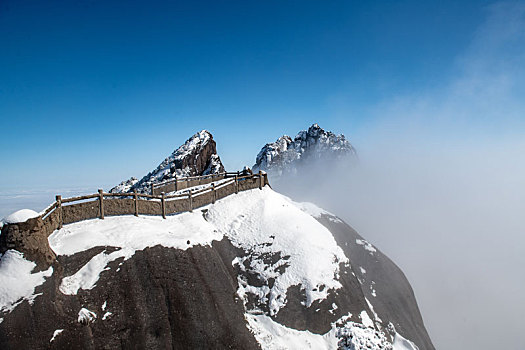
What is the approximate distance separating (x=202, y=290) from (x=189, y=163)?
2009 inches

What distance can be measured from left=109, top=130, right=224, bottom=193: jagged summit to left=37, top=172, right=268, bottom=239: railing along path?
111ft

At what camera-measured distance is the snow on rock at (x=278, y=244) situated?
1755 centimetres

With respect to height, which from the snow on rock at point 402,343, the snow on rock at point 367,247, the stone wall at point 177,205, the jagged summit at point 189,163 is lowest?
the snow on rock at point 402,343

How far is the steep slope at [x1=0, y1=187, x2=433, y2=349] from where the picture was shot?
37.6 ft

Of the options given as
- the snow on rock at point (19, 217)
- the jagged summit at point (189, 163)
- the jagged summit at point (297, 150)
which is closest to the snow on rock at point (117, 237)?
the snow on rock at point (19, 217)

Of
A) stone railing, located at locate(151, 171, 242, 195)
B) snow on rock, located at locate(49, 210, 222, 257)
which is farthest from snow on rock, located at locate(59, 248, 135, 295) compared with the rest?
stone railing, located at locate(151, 171, 242, 195)

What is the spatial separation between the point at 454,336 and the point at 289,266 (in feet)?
150

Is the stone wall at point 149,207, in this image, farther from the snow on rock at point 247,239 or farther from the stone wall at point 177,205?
the stone wall at point 177,205

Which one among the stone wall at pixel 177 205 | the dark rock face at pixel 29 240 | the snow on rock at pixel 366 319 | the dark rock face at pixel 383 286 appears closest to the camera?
the dark rock face at pixel 29 240

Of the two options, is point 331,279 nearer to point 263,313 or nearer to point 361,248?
point 263,313

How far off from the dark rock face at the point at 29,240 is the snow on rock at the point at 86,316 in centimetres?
310

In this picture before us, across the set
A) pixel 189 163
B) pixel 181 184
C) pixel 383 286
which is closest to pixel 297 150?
pixel 189 163

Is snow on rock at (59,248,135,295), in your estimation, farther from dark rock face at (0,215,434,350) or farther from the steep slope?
dark rock face at (0,215,434,350)

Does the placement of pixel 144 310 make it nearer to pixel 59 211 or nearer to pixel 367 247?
pixel 59 211
